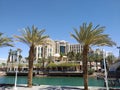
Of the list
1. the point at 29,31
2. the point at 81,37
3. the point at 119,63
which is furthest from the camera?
the point at 119,63

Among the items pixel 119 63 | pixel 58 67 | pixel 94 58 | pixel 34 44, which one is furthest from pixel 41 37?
pixel 94 58

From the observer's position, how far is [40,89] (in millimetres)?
24562

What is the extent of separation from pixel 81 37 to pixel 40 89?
793cm

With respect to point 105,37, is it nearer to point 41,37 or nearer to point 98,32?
point 98,32

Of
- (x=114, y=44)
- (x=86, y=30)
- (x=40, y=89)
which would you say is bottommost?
(x=40, y=89)

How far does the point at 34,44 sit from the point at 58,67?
69.5 metres

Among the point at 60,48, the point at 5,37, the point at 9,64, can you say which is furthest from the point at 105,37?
the point at 60,48

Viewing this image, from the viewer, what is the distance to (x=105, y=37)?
25.2m

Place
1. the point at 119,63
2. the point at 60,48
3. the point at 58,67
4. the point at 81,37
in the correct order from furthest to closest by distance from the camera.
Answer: the point at 60,48 → the point at 58,67 → the point at 119,63 → the point at 81,37

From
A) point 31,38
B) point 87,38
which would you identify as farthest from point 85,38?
point 31,38

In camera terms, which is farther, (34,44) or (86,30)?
(34,44)

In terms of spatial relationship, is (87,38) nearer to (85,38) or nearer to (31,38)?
(85,38)

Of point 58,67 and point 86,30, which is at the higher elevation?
point 86,30

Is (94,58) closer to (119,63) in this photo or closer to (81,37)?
(119,63)
